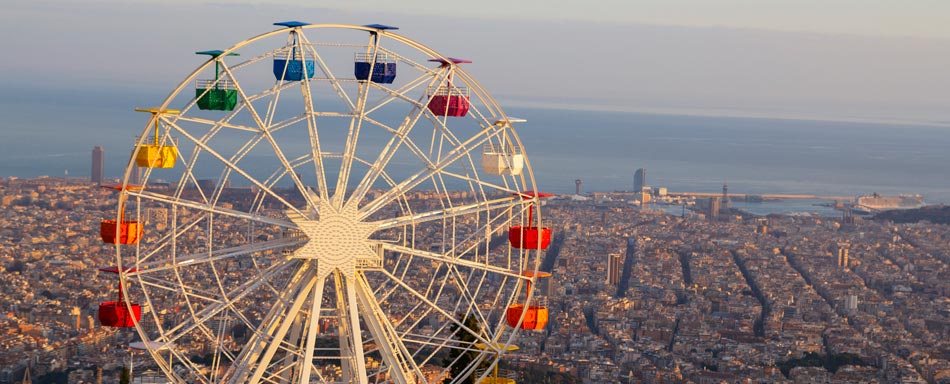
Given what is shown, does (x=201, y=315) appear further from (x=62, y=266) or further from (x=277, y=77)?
(x=62, y=266)

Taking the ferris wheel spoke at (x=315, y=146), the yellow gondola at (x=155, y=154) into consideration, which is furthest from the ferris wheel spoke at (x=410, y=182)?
the yellow gondola at (x=155, y=154)

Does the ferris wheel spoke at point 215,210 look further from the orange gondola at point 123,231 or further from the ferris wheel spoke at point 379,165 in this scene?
the ferris wheel spoke at point 379,165

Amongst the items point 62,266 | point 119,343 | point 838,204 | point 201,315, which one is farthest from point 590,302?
point 838,204

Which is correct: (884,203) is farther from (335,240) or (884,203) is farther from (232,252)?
(232,252)

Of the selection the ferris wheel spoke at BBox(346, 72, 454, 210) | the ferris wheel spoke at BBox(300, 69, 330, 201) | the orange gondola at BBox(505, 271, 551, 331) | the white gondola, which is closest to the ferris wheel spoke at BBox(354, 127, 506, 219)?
the ferris wheel spoke at BBox(346, 72, 454, 210)

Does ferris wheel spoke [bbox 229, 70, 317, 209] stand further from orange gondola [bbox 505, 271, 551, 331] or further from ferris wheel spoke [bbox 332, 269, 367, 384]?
orange gondola [bbox 505, 271, 551, 331]
